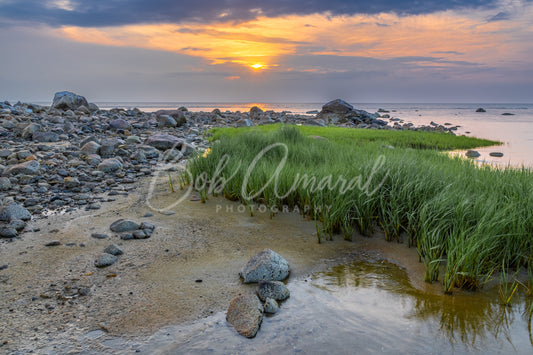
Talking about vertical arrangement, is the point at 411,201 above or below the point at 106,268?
above

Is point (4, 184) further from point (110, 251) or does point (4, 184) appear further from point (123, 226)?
point (110, 251)

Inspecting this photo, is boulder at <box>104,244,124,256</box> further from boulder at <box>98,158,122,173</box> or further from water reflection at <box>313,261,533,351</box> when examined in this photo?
boulder at <box>98,158,122,173</box>

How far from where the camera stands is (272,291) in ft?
10.0

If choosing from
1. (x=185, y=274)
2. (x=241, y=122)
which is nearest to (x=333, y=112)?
(x=241, y=122)

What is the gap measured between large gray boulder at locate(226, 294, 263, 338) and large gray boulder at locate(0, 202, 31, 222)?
3.56 metres

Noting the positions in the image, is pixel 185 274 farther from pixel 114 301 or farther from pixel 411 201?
pixel 411 201

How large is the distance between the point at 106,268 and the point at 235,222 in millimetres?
1875

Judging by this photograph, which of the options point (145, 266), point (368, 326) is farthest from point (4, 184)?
point (368, 326)

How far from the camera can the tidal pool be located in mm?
2471

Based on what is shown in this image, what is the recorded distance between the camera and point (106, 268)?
11.7ft

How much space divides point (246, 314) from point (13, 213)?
150 inches

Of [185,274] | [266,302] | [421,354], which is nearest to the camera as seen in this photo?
[421,354]

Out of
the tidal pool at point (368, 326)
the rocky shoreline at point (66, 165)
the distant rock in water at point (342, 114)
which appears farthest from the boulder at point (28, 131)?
the distant rock in water at point (342, 114)

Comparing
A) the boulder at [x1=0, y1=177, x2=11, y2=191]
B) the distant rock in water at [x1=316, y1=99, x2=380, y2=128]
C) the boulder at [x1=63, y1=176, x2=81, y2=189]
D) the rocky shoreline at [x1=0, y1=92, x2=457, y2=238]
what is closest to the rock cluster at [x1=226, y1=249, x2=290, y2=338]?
the rocky shoreline at [x1=0, y1=92, x2=457, y2=238]
